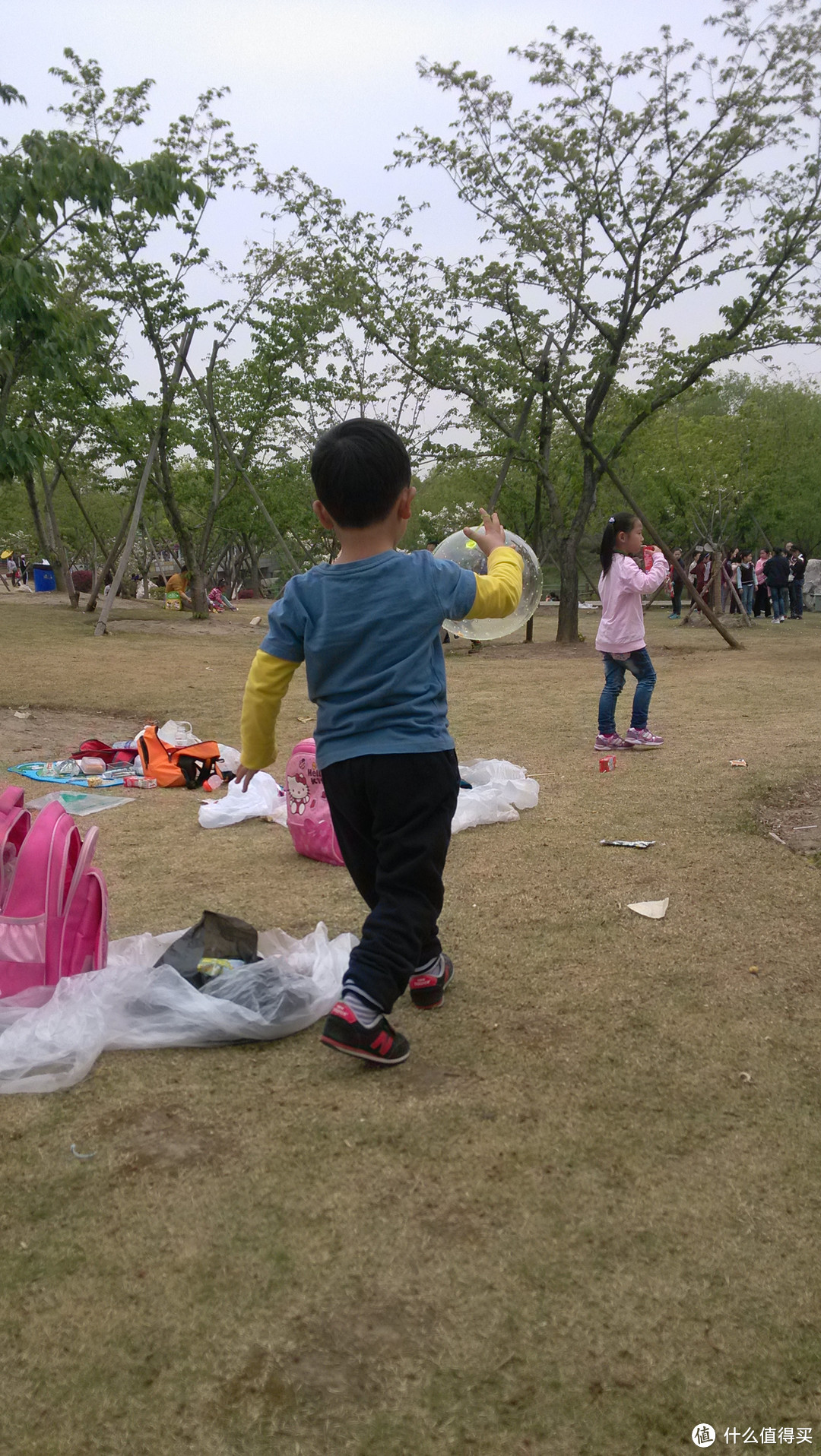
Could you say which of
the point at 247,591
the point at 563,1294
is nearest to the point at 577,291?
the point at 563,1294

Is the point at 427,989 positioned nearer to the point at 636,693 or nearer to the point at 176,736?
the point at 176,736

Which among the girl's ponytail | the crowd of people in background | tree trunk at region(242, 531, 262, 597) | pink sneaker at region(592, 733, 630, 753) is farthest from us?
tree trunk at region(242, 531, 262, 597)

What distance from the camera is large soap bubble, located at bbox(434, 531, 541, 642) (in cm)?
517

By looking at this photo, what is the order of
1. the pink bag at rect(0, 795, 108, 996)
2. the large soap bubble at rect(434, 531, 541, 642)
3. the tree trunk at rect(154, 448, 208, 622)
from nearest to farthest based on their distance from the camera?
the pink bag at rect(0, 795, 108, 996) < the large soap bubble at rect(434, 531, 541, 642) < the tree trunk at rect(154, 448, 208, 622)

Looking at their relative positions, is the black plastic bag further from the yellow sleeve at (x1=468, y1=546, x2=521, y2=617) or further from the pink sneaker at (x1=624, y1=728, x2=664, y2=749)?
the pink sneaker at (x1=624, y1=728, x2=664, y2=749)

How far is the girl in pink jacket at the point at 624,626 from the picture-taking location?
24.2ft

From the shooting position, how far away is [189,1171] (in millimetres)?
2385

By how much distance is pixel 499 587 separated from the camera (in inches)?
121

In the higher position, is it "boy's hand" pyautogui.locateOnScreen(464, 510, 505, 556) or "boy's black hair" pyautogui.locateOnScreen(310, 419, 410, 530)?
"boy's black hair" pyautogui.locateOnScreen(310, 419, 410, 530)

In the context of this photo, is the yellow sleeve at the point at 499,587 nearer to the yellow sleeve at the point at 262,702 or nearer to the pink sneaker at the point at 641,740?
the yellow sleeve at the point at 262,702

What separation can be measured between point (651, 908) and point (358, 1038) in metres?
1.68

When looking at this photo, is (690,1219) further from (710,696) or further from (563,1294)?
(710,696)

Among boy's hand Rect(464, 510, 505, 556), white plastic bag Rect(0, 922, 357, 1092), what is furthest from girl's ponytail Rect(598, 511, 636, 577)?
white plastic bag Rect(0, 922, 357, 1092)

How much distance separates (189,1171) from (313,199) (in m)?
18.3
